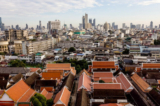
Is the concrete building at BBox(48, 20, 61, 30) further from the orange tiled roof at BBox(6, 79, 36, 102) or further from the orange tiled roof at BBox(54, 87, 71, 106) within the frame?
the orange tiled roof at BBox(54, 87, 71, 106)

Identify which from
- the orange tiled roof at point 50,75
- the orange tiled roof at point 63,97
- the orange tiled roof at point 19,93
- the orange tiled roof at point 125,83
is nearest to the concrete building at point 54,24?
the orange tiled roof at point 50,75

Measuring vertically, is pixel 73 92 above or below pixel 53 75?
below

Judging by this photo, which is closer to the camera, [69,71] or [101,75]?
[101,75]

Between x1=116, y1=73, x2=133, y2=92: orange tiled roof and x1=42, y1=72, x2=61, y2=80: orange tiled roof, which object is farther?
x1=42, y1=72, x2=61, y2=80: orange tiled roof

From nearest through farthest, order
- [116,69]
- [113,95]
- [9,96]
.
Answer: [9,96] < [113,95] < [116,69]

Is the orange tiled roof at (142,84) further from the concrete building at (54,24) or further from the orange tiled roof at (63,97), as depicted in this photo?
the concrete building at (54,24)

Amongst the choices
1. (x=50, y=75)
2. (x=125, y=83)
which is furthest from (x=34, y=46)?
(x=125, y=83)

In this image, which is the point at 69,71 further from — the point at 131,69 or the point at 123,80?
the point at 131,69

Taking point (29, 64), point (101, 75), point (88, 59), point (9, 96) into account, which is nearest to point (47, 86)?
point (9, 96)

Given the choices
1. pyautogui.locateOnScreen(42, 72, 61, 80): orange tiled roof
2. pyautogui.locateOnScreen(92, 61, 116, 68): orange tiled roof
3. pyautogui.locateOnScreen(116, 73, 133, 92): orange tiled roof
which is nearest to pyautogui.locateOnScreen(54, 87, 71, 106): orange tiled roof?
pyautogui.locateOnScreen(42, 72, 61, 80): orange tiled roof
